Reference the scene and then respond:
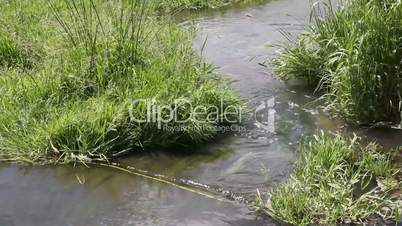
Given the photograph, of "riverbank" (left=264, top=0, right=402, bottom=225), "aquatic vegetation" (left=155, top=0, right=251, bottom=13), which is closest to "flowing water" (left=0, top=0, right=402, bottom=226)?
"riverbank" (left=264, top=0, right=402, bottom=225)

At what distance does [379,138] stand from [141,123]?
172 cm

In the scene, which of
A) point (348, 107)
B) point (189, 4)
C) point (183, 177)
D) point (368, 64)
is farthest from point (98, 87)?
point (189, 4)

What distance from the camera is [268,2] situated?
8.09 meters

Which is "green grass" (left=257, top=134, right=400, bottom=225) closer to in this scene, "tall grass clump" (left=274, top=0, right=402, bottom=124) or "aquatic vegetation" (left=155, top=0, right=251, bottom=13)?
"tall grass clump" (left=274, top=0, right=402, bottom=124)

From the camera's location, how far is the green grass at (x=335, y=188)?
3.31 meters

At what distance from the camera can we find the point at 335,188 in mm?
3449

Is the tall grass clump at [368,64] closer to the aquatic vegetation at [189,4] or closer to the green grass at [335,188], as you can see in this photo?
the green grass at [335,188]

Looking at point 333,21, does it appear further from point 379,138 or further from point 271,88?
point 379,138

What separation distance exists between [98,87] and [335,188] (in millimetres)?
2080

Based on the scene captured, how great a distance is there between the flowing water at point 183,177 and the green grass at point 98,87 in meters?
0.15

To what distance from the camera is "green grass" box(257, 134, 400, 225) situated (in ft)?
10.9

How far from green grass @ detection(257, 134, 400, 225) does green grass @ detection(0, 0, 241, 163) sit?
939 millimetres

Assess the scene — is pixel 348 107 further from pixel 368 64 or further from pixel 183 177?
pixel 183 177

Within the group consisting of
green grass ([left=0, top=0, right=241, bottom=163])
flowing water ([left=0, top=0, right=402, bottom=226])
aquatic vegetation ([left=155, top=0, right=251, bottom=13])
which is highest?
aquatic vegetation ([left=155, top=0, right=251, bottom=13])
